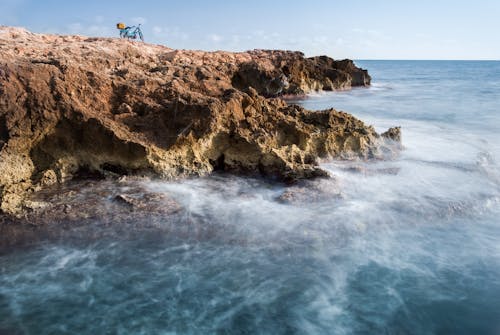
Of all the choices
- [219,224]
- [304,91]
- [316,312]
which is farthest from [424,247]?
[304,91]

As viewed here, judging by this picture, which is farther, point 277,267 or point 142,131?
point 142,131

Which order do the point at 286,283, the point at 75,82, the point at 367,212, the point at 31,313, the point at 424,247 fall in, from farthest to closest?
the point at 75,82 < the point at 367,212 < the point at 424,247 < the point at 286,283 < the point at 31,313

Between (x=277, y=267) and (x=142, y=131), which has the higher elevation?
(x=142, y=131)

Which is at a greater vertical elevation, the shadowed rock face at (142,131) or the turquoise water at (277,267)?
the shadowed rock face at (142,131)

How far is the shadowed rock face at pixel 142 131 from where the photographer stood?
293 inches

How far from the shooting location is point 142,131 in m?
8.08

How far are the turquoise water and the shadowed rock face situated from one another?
61 centimetres

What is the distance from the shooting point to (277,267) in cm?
525

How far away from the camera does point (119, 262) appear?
530 centimetres

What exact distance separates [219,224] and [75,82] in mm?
4755

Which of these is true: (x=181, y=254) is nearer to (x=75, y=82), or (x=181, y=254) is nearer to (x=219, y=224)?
(x=219, y=224)

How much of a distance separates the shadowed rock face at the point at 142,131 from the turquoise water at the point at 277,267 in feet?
1.99

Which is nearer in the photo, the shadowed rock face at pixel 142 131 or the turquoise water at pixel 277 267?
the turquoise water at pixel 277 267

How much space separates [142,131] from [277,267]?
4.41 m
